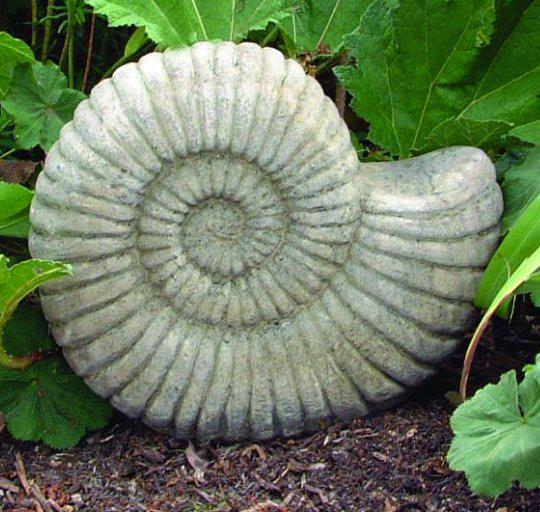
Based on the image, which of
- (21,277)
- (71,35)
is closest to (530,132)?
(21,277)

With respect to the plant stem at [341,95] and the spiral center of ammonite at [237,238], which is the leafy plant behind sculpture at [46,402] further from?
the plant stem at [341,95]

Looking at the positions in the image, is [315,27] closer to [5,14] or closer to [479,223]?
[479,223]

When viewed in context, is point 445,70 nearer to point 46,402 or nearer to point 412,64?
point 412,64

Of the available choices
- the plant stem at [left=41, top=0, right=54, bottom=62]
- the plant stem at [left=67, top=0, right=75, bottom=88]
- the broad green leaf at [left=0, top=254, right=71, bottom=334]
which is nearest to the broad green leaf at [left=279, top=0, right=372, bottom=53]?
the plant stem at [left=67, top=0, right=75, bottom=88]

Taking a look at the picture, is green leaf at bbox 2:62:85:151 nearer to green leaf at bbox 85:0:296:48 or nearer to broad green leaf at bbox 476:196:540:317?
green leaf at bbox 85:0:296:48

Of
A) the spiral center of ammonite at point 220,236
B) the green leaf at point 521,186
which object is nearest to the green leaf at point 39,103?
the spiral center of ammonite at point 220,236

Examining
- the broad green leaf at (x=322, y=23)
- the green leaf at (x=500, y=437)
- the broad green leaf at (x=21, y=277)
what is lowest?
the green leaf at (x=500, y=437)
